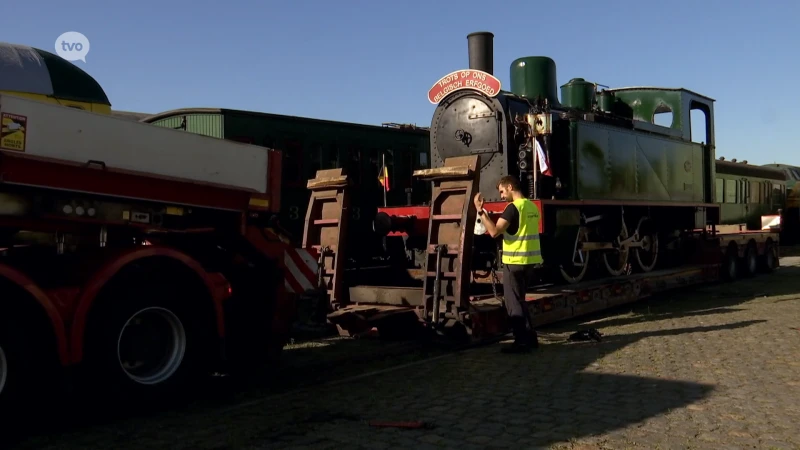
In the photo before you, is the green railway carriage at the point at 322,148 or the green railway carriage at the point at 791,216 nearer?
the green railway carriage at the point at 322,148

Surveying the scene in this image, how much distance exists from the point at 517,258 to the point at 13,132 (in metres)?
4.71

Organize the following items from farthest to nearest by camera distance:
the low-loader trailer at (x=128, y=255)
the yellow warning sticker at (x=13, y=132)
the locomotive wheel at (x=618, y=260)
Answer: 1. the locomotive wheel at (x=618, y=260)
2. the low-loader trailer at (x=128, y=255)
3. the yellow warning sticker at (x=13, y=132)

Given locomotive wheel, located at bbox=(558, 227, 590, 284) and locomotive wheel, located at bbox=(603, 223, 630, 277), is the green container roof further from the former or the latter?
locomotive wheel, located at bbox=(603, 223, 630, 277)

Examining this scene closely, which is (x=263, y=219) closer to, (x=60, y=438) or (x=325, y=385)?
(x=325, y=385)

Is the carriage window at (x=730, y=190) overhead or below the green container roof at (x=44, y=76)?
overhead

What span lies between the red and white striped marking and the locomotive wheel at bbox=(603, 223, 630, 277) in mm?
6066

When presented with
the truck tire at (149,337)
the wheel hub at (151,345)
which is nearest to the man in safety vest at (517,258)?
the truck tire at (149,337)

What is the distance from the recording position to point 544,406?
16.5 feet

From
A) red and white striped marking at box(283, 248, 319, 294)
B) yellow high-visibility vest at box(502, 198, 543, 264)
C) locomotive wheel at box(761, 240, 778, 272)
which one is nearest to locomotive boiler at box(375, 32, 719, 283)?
yellow high-visibility vest at box(502, 198, 543, 264)

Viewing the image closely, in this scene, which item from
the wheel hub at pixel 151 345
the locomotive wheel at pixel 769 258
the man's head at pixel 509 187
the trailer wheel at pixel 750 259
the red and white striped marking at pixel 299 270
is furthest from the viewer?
the locomotive wheel at pixel 769 258

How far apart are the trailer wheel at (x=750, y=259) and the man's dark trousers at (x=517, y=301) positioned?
33.8 ft

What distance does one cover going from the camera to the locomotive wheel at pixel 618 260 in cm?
1114

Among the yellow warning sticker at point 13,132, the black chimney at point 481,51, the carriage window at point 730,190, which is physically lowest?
the yellow warning sticker at point 13,132

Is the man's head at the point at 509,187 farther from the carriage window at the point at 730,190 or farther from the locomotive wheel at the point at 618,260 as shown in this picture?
the carriage window at the point at 730,190
